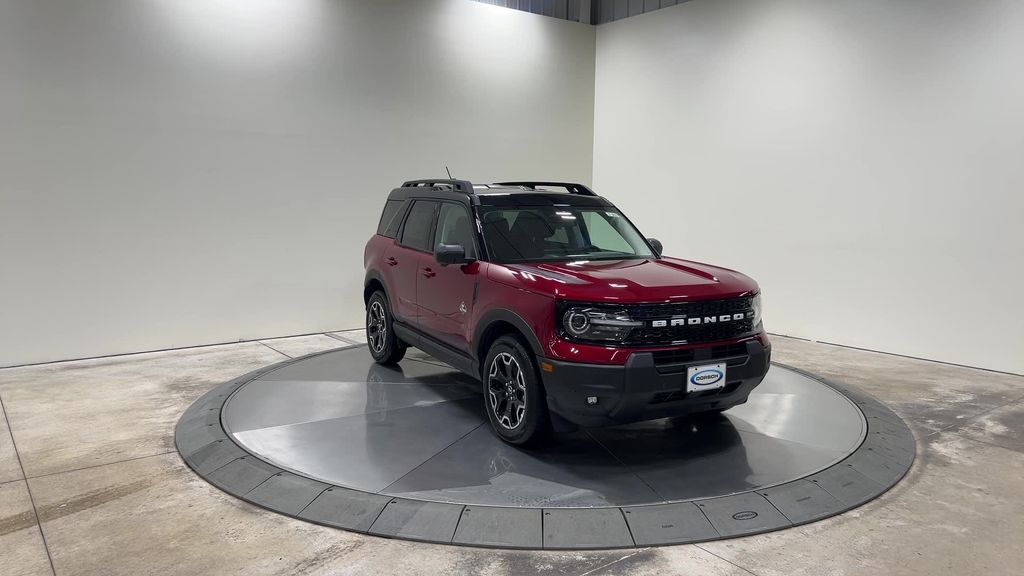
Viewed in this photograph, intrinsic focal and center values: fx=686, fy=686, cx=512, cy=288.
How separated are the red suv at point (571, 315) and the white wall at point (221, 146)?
9.92ft

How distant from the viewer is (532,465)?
4.00m

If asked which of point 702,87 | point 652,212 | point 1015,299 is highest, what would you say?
point 702,87

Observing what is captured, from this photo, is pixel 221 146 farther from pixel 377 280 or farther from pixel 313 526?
pixel 313 526

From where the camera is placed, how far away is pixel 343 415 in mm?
4910

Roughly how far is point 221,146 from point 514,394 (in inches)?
195

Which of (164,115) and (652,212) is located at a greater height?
(164,115)

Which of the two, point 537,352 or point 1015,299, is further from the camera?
point 1015,299

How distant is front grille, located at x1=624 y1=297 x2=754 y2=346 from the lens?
3818 mm

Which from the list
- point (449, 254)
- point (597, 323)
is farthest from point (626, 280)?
point (449, 254)

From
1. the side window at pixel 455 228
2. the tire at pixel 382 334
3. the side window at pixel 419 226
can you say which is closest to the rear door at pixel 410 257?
the side window at pixel 419 226

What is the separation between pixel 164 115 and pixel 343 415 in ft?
13.5

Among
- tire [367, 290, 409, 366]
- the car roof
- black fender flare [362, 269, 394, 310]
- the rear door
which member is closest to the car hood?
the car roof

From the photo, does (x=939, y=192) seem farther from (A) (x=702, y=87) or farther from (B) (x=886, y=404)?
(A) (x=702, y=87)

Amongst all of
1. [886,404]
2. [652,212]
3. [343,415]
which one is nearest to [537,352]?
[343,415]
